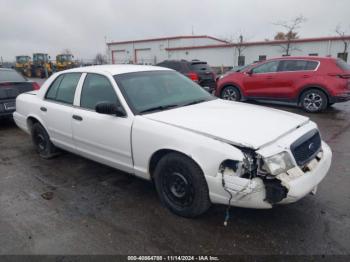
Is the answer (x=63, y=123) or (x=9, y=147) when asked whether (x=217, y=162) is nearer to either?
(x=63, y=123)

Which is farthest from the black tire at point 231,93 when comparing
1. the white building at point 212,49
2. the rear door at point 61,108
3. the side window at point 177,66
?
the white building at point 212,49

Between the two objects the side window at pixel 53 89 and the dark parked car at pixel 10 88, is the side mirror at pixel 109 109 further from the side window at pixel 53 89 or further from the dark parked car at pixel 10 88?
the dark parked car at pixel 10 88

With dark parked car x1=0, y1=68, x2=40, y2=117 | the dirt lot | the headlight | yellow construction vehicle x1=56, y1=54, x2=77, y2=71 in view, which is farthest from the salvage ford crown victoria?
yellow construction vehicle x1=56, y1=54, x2=77, y2=71

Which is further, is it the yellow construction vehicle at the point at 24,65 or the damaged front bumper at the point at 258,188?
the yellow construction vehicle at the point at 24,65

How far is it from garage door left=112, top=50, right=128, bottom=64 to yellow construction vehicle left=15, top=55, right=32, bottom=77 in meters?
15.0

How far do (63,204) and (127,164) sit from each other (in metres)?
0.91

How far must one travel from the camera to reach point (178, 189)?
2945 mm

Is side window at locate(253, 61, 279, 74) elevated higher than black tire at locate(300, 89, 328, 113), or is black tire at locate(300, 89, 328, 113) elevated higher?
side window at locate(253, 61, 279, 74)

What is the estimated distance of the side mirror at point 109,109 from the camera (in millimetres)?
3191

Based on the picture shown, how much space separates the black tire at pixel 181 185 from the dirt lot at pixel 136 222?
0.47 ft

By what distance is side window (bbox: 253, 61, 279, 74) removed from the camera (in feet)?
28.6

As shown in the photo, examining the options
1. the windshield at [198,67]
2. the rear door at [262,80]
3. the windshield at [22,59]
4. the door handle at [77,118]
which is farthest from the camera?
the windshield at [22,59]

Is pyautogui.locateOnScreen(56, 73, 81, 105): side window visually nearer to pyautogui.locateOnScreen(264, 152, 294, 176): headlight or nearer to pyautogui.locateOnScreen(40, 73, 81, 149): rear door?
pyautogui.locateOnScreen(40, 73, 81, 149): rear door

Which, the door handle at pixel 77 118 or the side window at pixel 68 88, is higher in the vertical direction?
the side window at pixel 68 88
